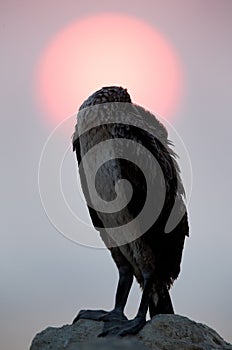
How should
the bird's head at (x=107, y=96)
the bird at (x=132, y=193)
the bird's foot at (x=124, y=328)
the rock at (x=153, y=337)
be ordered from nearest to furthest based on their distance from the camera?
the rock at (x=153, y=337) → the bird's foot at (x=124, y=328) → the bird at (x=132, y=193) → the bird's head at (x=107, y=96)

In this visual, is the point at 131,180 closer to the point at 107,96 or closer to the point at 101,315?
the point at 107,96

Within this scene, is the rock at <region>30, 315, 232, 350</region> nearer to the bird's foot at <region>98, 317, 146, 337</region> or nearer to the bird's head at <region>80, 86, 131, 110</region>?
the bird's foot at <region>98, 317, 146, 337</region>

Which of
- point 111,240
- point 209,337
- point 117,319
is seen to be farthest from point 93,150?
point 209,337

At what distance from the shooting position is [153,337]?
5.46 metres

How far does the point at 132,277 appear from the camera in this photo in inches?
258

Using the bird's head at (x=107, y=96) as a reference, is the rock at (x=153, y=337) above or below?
below

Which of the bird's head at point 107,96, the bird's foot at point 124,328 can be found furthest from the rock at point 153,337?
the bird's head at point 107,96

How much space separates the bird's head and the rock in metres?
1.86

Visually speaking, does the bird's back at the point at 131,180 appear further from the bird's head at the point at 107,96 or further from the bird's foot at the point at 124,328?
the bird's foot at the point at 124,328

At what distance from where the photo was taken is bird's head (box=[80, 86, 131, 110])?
20.7ft

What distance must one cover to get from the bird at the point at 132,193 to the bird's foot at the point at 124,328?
3.5 inches

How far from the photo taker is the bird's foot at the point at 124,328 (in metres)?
5.58

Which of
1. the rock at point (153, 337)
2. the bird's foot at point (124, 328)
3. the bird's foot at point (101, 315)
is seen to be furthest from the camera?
the bird's foot at point (101, 315)

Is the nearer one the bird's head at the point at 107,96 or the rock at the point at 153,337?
the rock at the point at 153,337
